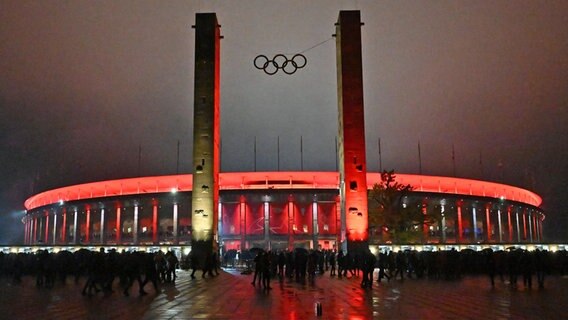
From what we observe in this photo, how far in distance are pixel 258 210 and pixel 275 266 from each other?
4526cm

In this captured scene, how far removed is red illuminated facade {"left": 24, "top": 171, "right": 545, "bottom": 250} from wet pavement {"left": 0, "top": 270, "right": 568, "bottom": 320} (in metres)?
49.9

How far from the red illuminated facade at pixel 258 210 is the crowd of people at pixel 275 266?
122 ft

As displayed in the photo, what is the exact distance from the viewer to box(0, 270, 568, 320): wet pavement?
15.5 m

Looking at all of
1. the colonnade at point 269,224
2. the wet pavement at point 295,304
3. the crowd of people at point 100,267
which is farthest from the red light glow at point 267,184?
the wet pavement at point 295,304

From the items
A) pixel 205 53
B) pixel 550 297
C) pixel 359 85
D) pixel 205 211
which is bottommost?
pixel 550 297

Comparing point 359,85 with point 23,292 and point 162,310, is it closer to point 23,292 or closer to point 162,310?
point 23,292

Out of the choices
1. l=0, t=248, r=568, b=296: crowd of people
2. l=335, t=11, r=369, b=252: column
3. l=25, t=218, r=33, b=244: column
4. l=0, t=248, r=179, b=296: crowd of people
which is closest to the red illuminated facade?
l=25, t=218, r=33, b=244: column

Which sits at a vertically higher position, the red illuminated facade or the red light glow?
the red light glow

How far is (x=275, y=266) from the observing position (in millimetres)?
35719

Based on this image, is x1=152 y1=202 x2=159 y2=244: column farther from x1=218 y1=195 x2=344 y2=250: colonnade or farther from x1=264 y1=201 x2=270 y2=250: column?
x1=264 y1=201 x2=270 y2=250: column

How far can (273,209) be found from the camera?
266 feet

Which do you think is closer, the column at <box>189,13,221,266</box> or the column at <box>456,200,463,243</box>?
the column at <box>189,13,221,266</box>

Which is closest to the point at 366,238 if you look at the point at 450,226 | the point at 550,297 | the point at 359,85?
the point at 359,85

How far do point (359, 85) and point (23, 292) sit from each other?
1463 inches
